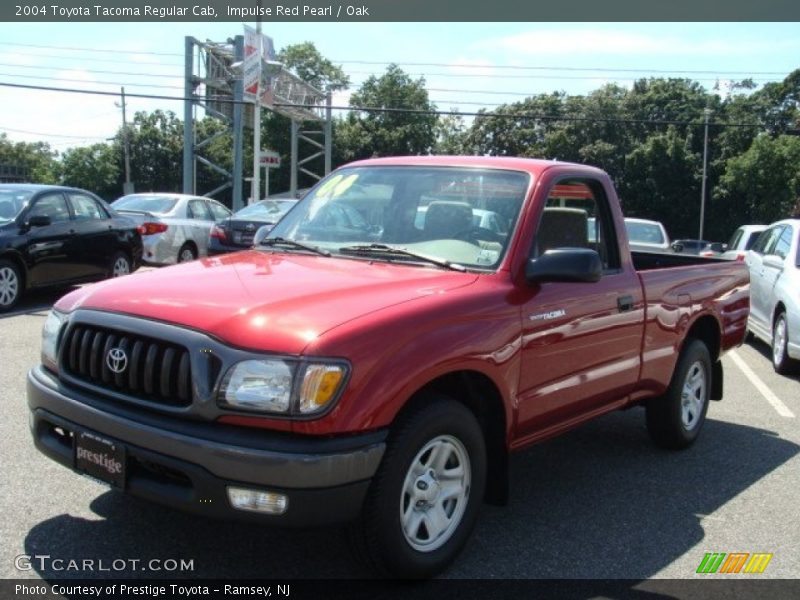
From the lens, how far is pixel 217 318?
10.4 ft

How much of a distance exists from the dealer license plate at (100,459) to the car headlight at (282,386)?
525mm

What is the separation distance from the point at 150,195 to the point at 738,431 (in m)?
12.8

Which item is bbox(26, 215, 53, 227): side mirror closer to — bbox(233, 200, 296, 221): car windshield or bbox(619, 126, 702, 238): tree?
bbox(233, 200, 296, 221): car windshield

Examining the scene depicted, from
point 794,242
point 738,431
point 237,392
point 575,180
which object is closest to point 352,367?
point 237,392

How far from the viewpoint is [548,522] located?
428 cm

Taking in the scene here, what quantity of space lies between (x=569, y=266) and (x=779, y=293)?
6230 mm

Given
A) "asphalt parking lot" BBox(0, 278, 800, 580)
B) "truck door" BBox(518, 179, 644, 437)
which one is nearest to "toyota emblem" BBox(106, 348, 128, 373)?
"asphalt parking lot" BBox(0, 278, 800, 580)

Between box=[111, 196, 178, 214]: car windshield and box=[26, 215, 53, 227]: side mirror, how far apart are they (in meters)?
5.05

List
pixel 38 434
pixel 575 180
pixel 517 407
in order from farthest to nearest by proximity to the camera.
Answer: pixel 575 180 < pixel 517 407 < pixel 38 434

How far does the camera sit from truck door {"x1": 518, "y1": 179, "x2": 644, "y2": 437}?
3994 millimetres

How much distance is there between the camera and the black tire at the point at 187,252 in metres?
15.3

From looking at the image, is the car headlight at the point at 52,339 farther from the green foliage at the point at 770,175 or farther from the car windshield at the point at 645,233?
the green foliage at the point at 770,175

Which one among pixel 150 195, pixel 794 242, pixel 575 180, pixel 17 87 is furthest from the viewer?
pixel 17 87

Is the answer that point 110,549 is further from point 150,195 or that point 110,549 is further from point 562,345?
point 150,195
